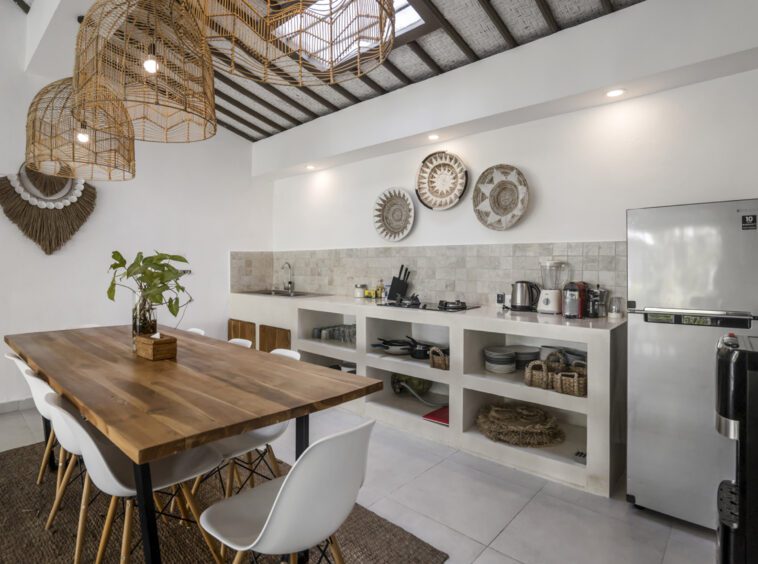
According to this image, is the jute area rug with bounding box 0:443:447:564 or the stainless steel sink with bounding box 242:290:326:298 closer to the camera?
the jute area rug with bounding box 0:443:447:564

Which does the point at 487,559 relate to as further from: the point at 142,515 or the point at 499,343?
the point at 499,343

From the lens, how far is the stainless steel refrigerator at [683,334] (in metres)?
1.96

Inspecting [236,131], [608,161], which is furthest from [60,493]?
[236,131]

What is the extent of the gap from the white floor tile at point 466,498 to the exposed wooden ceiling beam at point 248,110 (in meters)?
3.75

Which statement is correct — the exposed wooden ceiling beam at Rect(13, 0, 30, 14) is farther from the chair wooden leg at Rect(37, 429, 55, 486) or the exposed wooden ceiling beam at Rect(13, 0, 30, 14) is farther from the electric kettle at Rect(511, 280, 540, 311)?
the electric kettle at Rect(511, 280, 540, 311)

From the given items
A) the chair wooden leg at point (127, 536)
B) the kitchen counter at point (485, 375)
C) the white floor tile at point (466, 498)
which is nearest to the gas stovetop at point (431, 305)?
the kitchen counter at point (485, 375)

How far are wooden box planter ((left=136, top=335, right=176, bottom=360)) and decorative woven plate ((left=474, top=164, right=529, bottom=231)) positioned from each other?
243 centimetres

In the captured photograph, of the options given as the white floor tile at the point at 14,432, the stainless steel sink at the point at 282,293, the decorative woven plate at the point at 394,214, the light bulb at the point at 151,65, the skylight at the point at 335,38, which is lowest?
the white floor tile at the point at 14,432

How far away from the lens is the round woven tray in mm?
2771

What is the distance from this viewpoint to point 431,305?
11.8ft

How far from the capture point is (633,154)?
9.41 feet

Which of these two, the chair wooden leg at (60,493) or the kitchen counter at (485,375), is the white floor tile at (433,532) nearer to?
the kitchen counter at (485,375)

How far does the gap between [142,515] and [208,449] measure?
→ 46cm

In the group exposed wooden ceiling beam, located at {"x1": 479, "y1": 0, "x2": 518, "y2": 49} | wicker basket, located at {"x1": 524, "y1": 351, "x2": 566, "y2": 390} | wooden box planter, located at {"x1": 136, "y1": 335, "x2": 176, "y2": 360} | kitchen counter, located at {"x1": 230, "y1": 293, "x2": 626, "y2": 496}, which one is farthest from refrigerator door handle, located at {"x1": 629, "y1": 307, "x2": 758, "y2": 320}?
wooden box planter, located at {"x1": 136, "y1": 335, "x2": 176, "y2": 360}
